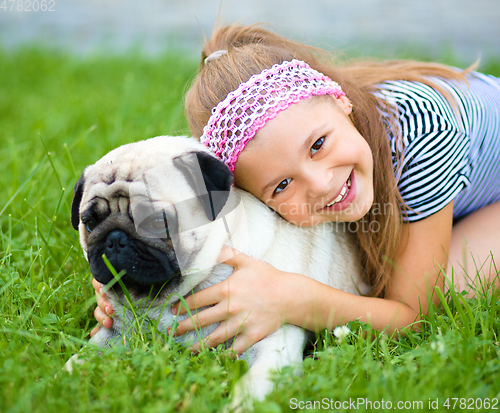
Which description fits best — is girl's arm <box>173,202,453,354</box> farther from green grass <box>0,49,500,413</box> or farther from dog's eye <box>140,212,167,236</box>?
dog's eye <box>140,212,167,236</box>

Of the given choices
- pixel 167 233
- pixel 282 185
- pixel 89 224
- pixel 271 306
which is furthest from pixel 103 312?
pixel 282 185

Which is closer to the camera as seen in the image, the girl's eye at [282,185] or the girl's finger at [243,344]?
the girl's finger at [243,344]

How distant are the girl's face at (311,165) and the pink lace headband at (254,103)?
3 cm

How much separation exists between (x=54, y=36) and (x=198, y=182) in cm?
562

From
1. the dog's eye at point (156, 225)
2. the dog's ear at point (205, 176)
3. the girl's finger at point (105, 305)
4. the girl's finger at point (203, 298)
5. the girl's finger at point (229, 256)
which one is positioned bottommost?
the girl's finger at point (105, 305)

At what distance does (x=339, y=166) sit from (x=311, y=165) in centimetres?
Result: 12

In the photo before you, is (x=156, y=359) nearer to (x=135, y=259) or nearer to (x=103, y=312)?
(x=135, y=259)

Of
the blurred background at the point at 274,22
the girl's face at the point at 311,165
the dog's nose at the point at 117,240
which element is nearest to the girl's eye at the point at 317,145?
the girl's face at the point at 311,165

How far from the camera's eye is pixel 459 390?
3.41 feet

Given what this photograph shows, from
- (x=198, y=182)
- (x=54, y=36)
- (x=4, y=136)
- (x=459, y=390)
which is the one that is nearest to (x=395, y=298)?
(x=459, y=390)

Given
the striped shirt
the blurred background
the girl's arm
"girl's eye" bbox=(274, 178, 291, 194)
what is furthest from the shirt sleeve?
the blurred background

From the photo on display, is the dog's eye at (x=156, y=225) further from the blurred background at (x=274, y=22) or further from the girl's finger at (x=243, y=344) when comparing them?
the blurred background at (x=274, y=22)

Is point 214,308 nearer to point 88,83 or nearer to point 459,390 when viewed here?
point 459,390

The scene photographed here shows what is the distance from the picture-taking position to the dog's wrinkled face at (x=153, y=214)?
128 cm
